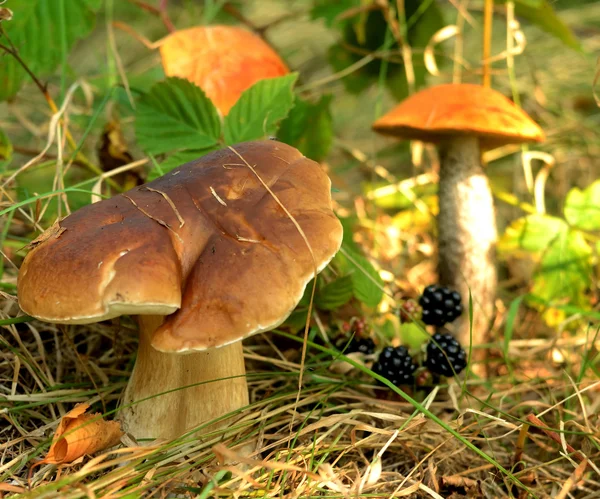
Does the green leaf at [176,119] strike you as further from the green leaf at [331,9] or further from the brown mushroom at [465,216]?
the green leaf at [331,9]

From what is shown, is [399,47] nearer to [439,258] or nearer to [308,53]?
[439,258]

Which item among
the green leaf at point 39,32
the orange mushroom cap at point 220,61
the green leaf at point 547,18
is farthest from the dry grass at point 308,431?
the green leaf at point 547,18

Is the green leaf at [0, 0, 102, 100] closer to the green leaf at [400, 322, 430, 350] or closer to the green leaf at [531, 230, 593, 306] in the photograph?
the green leaf at [400, 322, 430, 350]

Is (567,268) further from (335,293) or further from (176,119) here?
(176,119)

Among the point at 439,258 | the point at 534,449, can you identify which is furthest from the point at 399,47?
the point at 534,449

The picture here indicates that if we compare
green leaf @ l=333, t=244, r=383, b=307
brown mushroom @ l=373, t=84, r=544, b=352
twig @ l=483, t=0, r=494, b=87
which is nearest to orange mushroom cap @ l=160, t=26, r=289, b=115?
brown mushroom @ l=373, t=84, r=544, b=352
